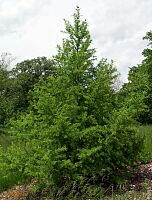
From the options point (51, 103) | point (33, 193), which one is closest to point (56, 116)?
point (51, 103)

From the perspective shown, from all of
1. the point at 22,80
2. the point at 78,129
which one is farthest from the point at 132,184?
the point at 22,80

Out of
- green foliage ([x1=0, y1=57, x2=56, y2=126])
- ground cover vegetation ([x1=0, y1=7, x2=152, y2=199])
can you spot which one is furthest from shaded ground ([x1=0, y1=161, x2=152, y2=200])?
green foliage ([x1=0, y1=57, x2=56, y2=126])

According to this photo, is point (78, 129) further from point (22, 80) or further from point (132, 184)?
point (22, 80)

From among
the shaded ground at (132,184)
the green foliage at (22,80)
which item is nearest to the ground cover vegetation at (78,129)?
the shaded ground at (132,184)

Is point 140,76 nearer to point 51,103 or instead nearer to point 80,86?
point 80,86

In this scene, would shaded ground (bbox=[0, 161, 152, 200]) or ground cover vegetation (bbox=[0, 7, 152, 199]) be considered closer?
ground cover vegetation (bbox=[0, 7, 152, 199])

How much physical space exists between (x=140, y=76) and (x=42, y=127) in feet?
11.0

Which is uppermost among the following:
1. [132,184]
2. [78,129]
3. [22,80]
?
[22,80]

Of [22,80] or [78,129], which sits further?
[22,80]

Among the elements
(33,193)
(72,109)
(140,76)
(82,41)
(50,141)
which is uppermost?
(82,41)

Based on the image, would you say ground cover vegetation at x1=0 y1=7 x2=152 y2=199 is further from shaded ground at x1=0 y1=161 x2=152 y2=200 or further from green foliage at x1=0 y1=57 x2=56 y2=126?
green foliage at x1=0 y1=57 x2=56 y2=126

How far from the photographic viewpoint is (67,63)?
41.1 feet

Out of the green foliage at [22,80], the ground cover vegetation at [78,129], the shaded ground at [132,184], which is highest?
the green foliage at [22,80]

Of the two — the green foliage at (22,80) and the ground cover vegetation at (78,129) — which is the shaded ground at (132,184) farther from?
the green foliage at (22,80)
